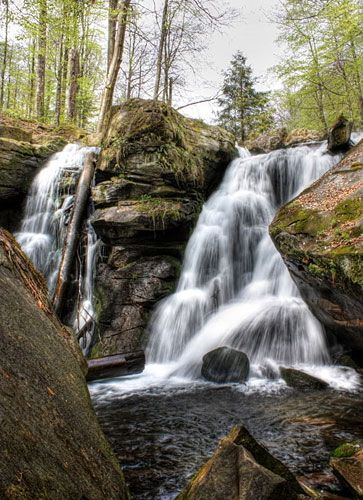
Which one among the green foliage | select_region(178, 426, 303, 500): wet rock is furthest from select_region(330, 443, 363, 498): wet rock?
the green foliage

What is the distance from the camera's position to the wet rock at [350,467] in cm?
262

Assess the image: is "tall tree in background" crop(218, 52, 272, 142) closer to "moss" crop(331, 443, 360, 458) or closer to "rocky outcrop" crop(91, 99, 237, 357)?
"rocky outcrop" crop(91, 99, 237, 357)

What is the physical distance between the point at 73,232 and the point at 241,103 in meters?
16.6

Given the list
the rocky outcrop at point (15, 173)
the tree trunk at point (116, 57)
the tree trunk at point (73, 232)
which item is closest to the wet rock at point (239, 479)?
the tree trunk at point (73, 232)

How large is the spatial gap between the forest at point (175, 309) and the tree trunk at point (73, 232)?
0.13ft

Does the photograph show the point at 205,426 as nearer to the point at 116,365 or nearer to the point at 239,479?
the point at 239,479

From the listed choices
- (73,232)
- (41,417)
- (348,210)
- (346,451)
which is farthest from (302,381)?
(73,232)

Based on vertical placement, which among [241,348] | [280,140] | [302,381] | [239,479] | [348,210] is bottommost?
[302,381]

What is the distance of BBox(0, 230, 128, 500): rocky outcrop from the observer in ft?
4.83

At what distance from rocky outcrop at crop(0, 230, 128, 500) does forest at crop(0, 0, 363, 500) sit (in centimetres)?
1

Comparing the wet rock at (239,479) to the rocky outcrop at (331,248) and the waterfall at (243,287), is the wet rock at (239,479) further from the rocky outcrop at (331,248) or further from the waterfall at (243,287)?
the waterfall at (243,287)

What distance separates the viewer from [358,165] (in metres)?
6.62

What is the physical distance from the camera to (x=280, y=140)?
1460 cm

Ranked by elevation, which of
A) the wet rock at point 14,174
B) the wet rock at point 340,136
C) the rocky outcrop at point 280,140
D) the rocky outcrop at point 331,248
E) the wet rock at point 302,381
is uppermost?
the rocky outcrop at point 280,140
